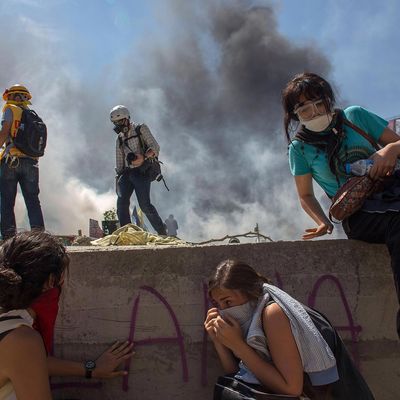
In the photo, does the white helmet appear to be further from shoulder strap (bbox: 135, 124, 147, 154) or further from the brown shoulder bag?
the brown shoulder bag

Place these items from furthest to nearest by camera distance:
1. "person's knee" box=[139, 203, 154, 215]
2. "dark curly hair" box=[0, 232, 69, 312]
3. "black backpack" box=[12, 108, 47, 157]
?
"person's knee" box=[139, 203, 154, 215] → "black backpack" box=[12, 108, 47, 157] → "dark curly hair" box=[0, 232, 69, 312]

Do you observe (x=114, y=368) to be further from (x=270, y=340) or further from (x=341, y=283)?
(x=341, y=283)

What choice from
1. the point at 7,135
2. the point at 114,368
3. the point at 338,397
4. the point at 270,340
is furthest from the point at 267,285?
the point at 7,135

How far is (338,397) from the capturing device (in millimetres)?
2404

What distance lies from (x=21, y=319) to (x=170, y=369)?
46.1 inches

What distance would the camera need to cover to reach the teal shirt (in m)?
2.96

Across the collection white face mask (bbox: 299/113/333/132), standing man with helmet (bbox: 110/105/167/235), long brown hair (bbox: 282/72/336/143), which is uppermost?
standing man with helmet (bbox: 110/105/167/235)

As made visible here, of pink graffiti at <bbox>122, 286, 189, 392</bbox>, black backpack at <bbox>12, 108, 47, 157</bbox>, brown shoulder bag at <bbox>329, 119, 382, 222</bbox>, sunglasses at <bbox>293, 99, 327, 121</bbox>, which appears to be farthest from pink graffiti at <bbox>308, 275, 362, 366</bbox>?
black backpack at <bbox>12, 108, 47, 157</bbox>

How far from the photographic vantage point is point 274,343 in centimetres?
236

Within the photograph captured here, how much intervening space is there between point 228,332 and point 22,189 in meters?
4.13

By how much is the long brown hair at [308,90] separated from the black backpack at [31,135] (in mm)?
3813

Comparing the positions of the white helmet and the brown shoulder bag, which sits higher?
the white helmet

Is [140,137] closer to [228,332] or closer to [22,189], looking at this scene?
[22,189]

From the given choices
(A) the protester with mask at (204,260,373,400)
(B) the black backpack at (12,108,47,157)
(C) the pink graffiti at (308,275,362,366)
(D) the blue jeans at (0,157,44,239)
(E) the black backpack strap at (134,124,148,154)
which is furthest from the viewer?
(E) the black backpack strap at (134,124,148,154)
